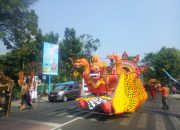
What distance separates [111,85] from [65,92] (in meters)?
11.8

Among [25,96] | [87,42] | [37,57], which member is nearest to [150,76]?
[87,42]

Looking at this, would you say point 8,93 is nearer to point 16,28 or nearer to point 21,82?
point 21,82

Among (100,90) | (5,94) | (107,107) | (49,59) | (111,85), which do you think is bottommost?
(107,107)

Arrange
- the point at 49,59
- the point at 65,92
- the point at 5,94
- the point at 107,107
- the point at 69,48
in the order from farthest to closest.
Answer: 1. the point at 69,48
2. the point at 49,59
3. the point at 65,92
4. the point at 5,94
5. the point at 107,107

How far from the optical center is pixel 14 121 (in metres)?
12.4

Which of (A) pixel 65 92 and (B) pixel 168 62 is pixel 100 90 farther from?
(B) pixel 168 62

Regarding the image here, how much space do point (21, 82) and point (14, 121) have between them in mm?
5176

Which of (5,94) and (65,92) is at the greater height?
(65,92)

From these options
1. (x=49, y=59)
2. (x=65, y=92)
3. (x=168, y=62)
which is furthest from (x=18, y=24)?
(x=168, y=62)

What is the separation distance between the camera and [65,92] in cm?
2641

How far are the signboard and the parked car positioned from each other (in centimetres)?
218

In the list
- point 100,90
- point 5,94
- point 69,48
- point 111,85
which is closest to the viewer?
point 5,94

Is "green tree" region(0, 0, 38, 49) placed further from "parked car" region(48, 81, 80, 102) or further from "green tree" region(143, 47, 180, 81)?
"green tree" region(143, 47, 180, 81)

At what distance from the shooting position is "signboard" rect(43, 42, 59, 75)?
1077 inches
